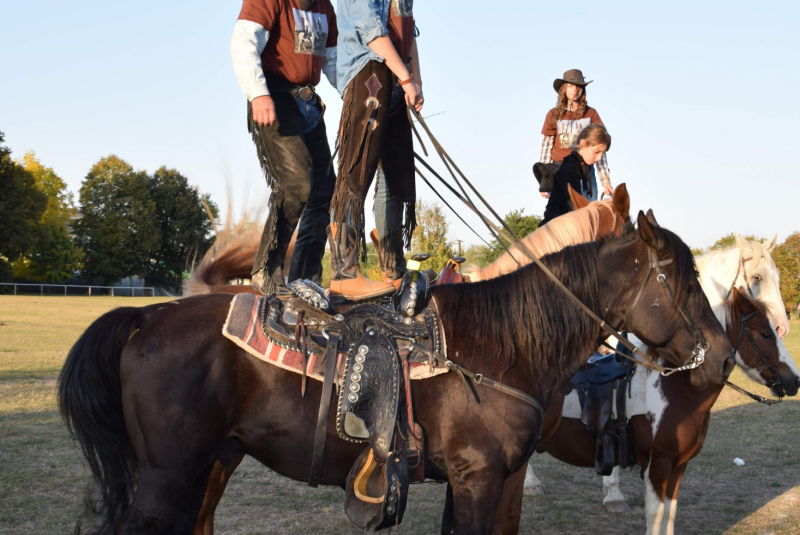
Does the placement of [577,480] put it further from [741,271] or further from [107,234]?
[107,234]

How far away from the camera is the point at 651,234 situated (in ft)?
9.62

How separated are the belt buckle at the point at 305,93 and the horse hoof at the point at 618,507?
187 inches

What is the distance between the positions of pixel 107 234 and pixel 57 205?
636 cm

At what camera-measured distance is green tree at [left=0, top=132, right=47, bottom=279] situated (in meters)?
45.5

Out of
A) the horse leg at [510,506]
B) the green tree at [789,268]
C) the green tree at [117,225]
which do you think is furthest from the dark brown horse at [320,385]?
the green tree at [117,225]

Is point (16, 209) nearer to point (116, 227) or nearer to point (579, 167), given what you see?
point (116, 227)

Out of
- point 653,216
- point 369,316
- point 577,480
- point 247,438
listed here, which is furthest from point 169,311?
point 577,480

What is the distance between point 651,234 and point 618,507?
13.7 ft

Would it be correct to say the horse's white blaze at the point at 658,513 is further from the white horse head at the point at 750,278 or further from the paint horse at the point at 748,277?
the white horse head at the point at 750,278

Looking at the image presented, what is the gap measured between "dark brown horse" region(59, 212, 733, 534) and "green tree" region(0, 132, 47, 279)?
163 feet

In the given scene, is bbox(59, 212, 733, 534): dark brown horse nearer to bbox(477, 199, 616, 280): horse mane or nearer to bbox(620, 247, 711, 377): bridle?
bbox(620, 247, 711, 377): bridle

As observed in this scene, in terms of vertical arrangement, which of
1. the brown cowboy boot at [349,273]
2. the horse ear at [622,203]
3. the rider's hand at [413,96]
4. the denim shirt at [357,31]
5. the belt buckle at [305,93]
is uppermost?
the denim shirt at [357,31]

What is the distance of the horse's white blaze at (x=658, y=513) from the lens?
184 inches

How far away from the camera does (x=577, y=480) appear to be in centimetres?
729
